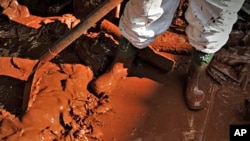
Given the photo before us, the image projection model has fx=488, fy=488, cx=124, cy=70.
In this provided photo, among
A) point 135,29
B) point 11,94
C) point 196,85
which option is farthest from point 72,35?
point 196,85

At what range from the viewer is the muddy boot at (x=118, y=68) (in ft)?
10.4

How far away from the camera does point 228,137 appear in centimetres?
302

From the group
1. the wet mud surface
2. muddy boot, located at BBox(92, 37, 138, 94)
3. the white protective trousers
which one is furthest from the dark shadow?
the white protective trousers

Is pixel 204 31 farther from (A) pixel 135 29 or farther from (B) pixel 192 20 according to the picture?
(A) pixel 135 29

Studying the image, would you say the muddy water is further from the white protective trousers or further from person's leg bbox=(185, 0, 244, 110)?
person's leg bbox=(185, 0, 244, 110)

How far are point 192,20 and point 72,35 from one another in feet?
2.34

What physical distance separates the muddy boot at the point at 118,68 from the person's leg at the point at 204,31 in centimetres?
41

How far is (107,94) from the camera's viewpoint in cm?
319

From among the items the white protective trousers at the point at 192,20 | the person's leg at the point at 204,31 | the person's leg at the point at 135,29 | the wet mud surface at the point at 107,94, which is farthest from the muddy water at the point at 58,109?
the person's leg at the point at 204,31

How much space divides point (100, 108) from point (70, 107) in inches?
7.5

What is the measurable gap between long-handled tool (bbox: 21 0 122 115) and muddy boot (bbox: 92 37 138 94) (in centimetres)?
40

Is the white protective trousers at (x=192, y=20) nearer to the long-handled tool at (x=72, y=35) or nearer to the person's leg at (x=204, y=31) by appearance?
the person's leg at (x=204, y=31)

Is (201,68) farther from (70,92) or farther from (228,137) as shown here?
(70,92)

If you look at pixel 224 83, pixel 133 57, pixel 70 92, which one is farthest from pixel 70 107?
pixel 224 83
